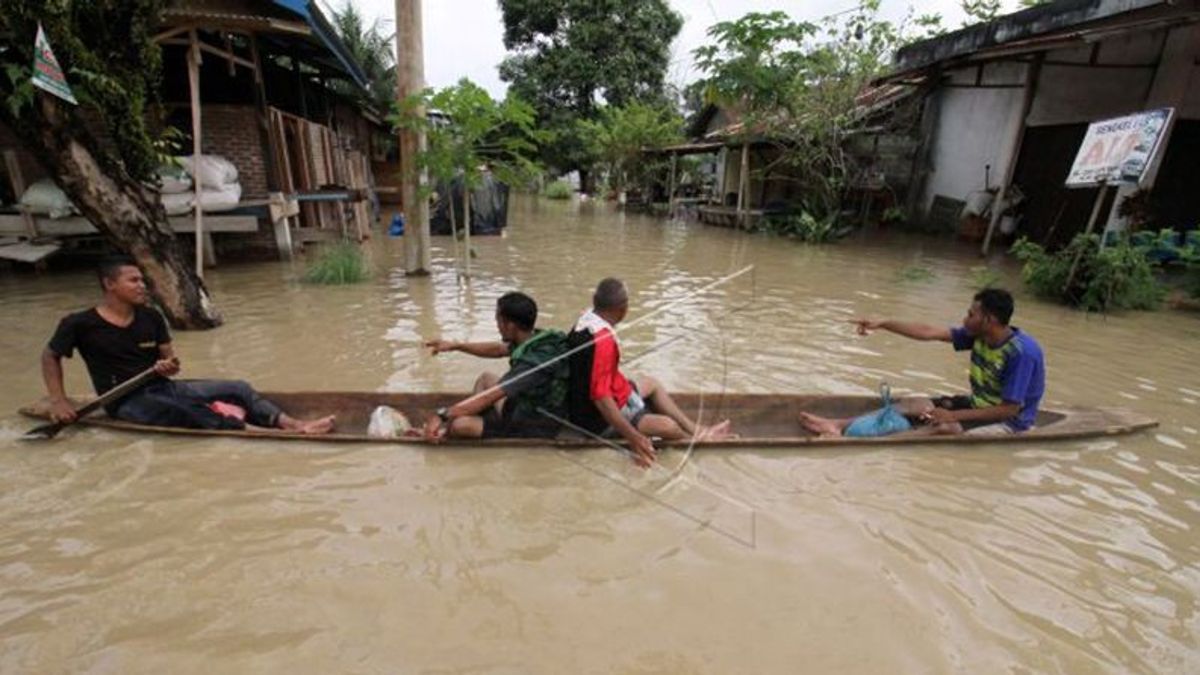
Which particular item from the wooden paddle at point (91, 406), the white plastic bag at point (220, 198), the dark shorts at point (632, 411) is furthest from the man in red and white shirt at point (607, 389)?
the white plastic bag at point (220, 198)

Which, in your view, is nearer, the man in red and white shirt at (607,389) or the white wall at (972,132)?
the man in red and white shirt at (607,389)

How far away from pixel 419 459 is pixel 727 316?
495cm

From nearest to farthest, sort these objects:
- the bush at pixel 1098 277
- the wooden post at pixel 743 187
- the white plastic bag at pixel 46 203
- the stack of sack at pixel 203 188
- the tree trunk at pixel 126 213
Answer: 1. the tree trunk at pixel 126 213
2. the bush at pixel 1098 277
3. the white plastic bag at pixel 46 203
4. the stack of sack at pixel 203 188
5. the wooden post at pixel 743 187

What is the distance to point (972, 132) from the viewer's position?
13.9 metres

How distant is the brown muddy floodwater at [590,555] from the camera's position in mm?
2406

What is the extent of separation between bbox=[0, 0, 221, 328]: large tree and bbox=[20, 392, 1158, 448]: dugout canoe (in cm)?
244

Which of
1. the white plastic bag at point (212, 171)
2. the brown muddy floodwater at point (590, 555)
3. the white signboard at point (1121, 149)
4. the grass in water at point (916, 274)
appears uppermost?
the white signboard at point (1121, 149)

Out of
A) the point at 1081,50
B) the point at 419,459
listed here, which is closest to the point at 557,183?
the point at 1081,50

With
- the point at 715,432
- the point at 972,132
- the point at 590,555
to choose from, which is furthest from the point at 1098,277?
the point at 590,555

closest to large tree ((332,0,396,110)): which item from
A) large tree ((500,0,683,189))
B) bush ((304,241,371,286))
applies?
large tree ((500,0,683,189))

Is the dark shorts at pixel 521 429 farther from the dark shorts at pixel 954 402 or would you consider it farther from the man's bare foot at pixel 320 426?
the dark shorts at pixel 954 402

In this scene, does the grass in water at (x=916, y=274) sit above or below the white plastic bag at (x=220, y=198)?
below

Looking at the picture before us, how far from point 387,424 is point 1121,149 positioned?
29.5ft

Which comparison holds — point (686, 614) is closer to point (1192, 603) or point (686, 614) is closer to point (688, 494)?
point (688, 494)
